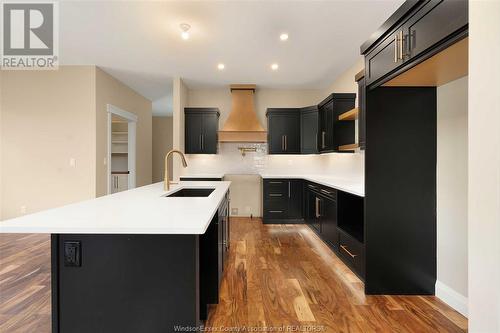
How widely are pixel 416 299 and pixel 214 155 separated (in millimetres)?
4411

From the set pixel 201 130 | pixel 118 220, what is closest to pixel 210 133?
pixel 201 130

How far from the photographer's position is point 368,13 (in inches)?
108

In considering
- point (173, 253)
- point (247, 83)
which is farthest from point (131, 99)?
point (173, 253)

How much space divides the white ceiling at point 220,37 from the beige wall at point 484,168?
6.43 feet

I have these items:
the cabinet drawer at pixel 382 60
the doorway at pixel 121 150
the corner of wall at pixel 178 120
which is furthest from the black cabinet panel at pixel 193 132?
the cabinet drawer at pixel 382 60

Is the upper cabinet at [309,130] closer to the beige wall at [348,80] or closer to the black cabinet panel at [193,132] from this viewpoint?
the beige wall at [348,80]

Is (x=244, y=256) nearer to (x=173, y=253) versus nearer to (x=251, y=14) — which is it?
(x=173, y=253)

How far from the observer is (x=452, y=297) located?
2004 mm

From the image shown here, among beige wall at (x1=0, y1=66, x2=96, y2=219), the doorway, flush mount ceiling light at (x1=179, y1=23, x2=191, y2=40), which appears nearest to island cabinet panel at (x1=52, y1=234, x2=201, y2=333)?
flush mount ceiling light at (x1=179, y1=23, x2=191, y2=40)

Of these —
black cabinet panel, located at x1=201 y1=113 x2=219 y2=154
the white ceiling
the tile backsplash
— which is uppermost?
the white ceiling

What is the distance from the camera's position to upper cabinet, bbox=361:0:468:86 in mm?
1317

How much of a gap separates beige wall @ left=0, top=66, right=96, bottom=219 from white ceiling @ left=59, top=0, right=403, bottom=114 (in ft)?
1.75

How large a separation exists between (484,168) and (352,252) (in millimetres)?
1890

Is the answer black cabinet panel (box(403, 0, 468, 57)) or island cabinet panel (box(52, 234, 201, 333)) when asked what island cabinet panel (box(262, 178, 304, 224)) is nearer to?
black cabinet panel (box(403, 0, 468, 57))
